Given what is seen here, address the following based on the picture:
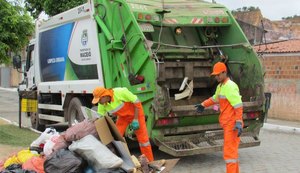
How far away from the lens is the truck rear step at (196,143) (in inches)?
257

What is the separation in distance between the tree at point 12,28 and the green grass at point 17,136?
1563 mm

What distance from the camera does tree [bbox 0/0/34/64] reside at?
916 cm

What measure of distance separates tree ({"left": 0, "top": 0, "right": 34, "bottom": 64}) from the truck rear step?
432 centimetres

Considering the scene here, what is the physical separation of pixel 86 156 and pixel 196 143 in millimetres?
2468

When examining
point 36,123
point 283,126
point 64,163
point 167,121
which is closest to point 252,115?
point 167,121

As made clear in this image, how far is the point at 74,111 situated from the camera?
8680mm

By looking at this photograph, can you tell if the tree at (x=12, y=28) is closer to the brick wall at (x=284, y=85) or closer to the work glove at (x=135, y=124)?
the work glove at (x=135, y=124)

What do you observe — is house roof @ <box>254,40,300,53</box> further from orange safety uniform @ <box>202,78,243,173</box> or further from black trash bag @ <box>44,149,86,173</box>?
black trash bag @ <box>44,149,86,173</box>

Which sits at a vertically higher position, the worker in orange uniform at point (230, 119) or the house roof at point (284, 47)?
the house roof at point (284, 47)

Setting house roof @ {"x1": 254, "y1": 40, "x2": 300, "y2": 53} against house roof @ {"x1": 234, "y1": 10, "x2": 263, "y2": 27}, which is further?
house roof @ {"x1": 234, "y1": 10, "x2": 263, "y2": 27}

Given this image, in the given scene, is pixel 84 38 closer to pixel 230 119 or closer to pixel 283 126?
pixel 230 119

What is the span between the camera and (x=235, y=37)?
779 centimetres

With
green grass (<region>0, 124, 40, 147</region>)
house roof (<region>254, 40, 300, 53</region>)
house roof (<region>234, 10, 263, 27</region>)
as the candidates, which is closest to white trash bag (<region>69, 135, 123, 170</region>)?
green grass (<region>0, 124, 40, 147</region>)

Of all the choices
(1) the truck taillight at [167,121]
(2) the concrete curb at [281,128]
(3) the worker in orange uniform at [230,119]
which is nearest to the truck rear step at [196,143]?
(1) the truck taillight at [167,121]
